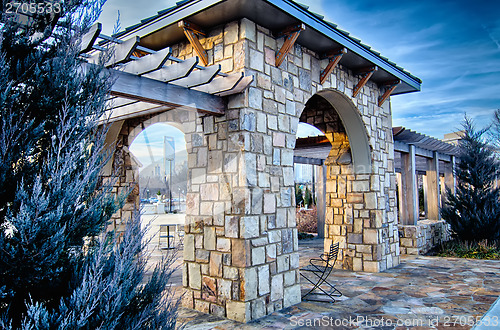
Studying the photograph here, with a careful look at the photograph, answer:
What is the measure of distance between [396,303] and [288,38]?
3640 mm

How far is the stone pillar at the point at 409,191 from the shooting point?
919 centimetres

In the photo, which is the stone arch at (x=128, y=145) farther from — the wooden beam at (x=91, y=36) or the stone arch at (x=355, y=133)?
the wooden beam at (x=91, y=36)

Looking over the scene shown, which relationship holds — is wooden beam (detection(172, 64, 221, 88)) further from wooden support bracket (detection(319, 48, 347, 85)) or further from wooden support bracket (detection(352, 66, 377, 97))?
wooden support bracket (detection(352, 66, 377, 97))

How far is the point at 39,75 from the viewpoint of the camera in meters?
1.85

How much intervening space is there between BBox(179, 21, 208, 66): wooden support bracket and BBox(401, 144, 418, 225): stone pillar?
6846mm

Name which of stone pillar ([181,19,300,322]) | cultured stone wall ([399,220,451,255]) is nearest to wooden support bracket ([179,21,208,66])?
stone pillar ([181,19,300,322])

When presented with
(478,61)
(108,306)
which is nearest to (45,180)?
(108,306)

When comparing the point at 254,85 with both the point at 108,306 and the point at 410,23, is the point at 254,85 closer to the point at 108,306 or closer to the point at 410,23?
the point at 108,306

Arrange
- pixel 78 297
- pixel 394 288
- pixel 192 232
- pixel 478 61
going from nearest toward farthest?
pixel 78 297
pixel 192 232
pixel 394 288
pixel 478 61

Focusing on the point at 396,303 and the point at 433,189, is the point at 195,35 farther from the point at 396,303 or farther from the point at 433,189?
the point at 433,189

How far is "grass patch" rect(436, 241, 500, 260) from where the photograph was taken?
27.0ft

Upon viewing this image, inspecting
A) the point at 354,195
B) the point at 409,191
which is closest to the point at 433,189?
the point at 409,191

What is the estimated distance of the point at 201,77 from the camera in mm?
3807

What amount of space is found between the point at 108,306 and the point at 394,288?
4.83 m
